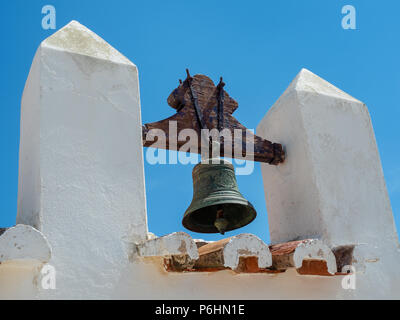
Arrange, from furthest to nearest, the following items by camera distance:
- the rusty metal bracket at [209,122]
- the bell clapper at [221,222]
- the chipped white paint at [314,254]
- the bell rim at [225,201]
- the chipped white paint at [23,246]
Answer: the rusty metal bracket at [209,122] < the bell clapper at [221,222] < the bell rim at [225,201] < the chipped white paint at [314,254] < the chipped white paint at [23,246]

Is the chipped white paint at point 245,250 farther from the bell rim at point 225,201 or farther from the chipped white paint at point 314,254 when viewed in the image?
the bell rim at point 225,201

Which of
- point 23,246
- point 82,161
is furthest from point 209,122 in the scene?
point 23,246

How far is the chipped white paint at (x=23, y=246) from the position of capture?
2211 millimetres

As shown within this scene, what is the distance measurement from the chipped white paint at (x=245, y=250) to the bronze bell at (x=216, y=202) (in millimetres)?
413

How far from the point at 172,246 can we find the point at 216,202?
62 cm

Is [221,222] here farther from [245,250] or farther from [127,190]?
[127,190]

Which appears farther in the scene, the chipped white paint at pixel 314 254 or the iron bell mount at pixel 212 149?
the iron bell mount at pixel 212 149

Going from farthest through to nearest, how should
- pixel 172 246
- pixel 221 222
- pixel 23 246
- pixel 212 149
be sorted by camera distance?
pixel 212 149 → pixel 221 222 → pixel 172 246 → pixel 23 246

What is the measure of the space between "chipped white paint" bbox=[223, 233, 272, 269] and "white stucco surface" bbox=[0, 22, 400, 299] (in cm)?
2

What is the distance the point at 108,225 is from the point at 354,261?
59.7 inches

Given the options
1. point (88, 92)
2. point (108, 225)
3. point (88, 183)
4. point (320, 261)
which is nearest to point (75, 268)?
point (108, 225)

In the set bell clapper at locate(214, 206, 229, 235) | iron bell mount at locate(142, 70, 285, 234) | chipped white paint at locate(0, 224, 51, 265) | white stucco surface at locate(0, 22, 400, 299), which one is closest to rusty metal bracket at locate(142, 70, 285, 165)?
iron bell mount at locate(142, 70, 285, 234)

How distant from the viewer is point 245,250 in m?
2.69

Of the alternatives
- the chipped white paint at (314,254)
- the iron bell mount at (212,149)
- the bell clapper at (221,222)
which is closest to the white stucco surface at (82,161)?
the iron bell mount at (212,149)
